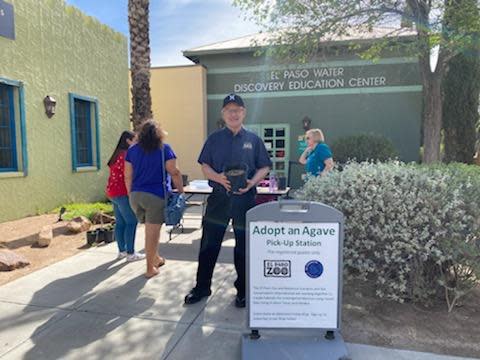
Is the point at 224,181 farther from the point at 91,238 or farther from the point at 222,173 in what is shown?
the point at 91,238

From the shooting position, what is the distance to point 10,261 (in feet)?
15.0

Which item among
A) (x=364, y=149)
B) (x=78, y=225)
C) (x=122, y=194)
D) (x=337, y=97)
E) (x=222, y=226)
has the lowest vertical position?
(x=78, y=225)

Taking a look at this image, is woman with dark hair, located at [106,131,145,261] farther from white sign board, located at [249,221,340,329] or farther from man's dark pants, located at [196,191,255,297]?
white sign board, located at [249,221,340,329]

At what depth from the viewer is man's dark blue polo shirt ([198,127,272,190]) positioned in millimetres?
3426

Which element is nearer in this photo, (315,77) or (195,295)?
(195,295)

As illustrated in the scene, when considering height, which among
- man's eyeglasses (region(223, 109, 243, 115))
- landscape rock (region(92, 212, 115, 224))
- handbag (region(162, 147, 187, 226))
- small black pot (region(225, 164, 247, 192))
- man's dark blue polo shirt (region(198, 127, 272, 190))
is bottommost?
landscape rock (region(92, 212, 115, 224))

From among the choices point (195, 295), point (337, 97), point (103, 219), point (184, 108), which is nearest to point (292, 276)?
point (195, 295)

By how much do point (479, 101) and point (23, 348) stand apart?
48.3ft

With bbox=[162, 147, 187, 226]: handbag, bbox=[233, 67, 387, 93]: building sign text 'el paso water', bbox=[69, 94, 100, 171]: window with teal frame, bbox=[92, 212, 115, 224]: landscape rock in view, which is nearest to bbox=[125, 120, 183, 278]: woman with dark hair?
bbox=[162, 147, 187, 226]: handbag

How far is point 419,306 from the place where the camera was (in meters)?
3.35

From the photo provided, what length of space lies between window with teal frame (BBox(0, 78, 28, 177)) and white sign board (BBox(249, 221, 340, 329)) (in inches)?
260

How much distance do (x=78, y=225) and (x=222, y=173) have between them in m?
4.17

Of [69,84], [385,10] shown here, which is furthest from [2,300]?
[385,10]

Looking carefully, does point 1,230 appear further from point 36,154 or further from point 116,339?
point 116,339
